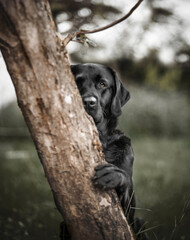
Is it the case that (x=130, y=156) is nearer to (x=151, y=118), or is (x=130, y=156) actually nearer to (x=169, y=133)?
(x=151, y=118)

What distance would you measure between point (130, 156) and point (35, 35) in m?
1.30

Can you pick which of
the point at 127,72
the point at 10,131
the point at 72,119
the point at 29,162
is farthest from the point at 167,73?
the point at 72,119

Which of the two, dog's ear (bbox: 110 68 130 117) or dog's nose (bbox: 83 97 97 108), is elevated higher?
dog's nose (bbox: 83 97 97 108)

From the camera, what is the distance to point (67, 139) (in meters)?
1.54

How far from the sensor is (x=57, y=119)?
1507 millimetres

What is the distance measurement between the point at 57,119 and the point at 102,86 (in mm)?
1067

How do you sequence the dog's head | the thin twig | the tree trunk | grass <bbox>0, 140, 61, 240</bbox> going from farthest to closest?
grass <bbox>0, 140, 61, 240</bbox> < the dog's head < the thin twig < the tree trunk

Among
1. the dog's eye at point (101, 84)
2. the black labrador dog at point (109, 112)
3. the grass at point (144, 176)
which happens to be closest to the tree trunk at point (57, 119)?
the black labrador dog at point (109, 112)

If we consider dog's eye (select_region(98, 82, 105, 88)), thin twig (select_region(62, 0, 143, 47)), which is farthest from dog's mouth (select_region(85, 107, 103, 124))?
thin twig (select_region(62, 0, 143, 47))

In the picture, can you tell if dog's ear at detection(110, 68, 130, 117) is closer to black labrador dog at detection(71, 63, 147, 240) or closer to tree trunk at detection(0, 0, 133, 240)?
black labrador dog at detection(71, 63, 147, 240)

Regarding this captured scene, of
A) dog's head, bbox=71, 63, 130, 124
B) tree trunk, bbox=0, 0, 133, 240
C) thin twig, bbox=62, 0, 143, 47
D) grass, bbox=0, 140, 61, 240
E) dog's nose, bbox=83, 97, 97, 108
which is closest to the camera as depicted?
tree trunk, bbox=0, 0, 133, 240

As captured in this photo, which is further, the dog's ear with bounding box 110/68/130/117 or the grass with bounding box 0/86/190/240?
the grass with bounding box 0/86/190/240

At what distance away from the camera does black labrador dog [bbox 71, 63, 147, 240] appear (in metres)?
2.10

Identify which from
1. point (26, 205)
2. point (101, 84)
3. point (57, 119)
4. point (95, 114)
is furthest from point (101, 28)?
point (26, 205)
